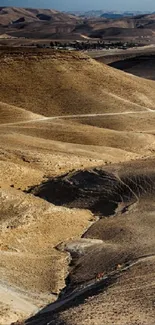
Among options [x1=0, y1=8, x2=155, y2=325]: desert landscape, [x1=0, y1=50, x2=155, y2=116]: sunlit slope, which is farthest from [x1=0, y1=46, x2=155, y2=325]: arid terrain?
[x1=0, y1=50, x2=155, y2=116]: sunlit slope

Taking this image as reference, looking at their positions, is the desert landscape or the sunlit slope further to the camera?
the sunlit slope

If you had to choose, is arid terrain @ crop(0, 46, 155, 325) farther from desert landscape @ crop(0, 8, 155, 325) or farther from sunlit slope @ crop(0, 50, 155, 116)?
sunlit slope @ crop(0, 50, 155, 116)

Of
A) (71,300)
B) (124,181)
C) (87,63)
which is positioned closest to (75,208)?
(124,181)

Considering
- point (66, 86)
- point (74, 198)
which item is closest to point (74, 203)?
point (74, 198)

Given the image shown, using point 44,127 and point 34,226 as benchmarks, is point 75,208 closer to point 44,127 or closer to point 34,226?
point 34,226

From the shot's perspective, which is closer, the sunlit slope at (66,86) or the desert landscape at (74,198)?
the desert landscape at (74,198)

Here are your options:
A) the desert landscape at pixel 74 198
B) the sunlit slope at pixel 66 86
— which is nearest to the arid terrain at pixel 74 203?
the desert landscape at pixel 74 198

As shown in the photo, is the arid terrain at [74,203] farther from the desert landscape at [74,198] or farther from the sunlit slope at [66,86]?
the sunlit slope at [66,86]
